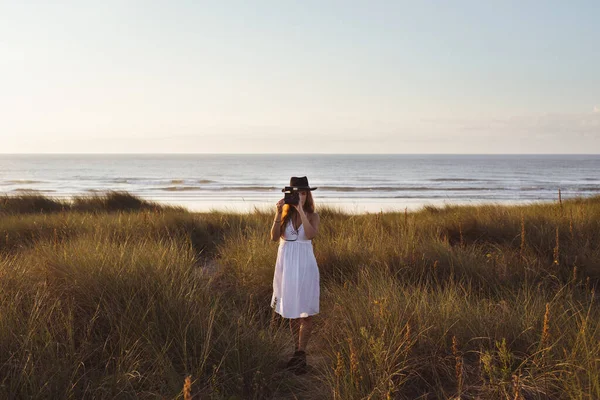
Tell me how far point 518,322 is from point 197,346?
8.31 ft

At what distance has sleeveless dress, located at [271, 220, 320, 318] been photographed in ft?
14.8

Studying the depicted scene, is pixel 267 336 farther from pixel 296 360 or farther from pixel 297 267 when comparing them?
pixel 297 267

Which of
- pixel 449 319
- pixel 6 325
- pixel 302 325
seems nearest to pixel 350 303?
pixel 302 325

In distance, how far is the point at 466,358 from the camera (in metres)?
4.04

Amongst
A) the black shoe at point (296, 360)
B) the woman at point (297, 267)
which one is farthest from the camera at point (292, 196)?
the black shoe at point (296, 360)

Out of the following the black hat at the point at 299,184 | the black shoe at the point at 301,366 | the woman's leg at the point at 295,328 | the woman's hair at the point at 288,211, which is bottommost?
the black shoe at the point at 301,366

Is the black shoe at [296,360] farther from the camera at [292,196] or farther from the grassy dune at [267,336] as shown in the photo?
the camera at [292,196]

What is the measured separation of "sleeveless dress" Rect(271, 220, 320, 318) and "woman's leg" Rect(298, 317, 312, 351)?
6cm

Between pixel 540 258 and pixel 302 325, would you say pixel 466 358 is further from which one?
pixel 540 258

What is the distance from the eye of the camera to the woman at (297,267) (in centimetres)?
452

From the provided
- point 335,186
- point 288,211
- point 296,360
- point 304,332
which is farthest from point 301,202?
point 335,186

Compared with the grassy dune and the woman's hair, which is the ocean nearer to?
the grassy dune

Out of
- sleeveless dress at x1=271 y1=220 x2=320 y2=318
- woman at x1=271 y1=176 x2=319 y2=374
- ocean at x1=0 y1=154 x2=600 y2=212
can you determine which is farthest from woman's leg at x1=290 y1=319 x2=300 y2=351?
ocean at x1=0 y1=154 x2=600 y2=212

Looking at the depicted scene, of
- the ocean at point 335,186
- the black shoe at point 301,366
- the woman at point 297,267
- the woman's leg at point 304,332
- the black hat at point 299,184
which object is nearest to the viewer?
the black shoe at point 301,366
